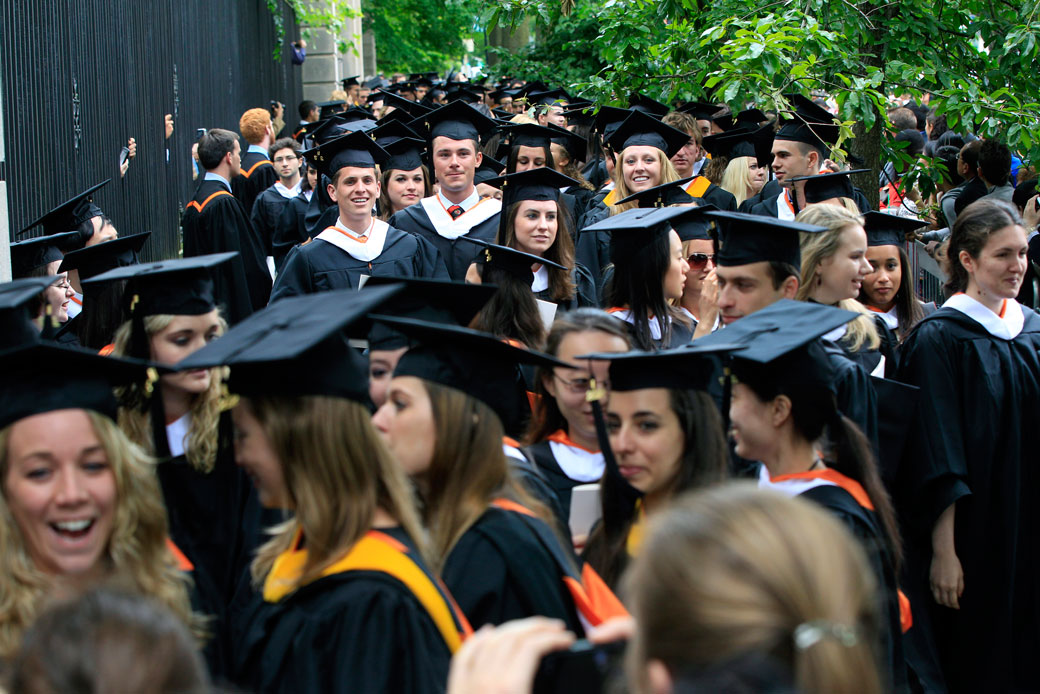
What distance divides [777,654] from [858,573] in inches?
6.9

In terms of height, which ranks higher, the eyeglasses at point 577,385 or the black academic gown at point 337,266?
the black academic gown at point 337,266

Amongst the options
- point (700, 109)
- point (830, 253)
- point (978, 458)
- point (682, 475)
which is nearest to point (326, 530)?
point (682, 475)

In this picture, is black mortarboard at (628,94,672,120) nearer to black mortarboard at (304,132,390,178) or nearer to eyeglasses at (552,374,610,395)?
black mortarboard at (304,132,390,178)

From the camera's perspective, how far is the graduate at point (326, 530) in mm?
2199

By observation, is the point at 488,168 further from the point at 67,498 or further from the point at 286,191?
the point at 67,498

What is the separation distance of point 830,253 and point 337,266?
3274mm

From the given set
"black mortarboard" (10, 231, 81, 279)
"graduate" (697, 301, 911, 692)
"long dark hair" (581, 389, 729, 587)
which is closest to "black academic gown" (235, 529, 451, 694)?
"long dark hair" (581, 389, 729, 587)

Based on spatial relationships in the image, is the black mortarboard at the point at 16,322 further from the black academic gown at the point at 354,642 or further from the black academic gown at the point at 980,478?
the black academic gown at the point at 980,478

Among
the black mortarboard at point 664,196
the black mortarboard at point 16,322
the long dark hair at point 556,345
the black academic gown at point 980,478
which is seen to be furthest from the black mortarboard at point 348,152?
the black mortarboard at point 16,322

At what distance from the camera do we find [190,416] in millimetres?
3863

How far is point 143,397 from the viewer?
3.59m

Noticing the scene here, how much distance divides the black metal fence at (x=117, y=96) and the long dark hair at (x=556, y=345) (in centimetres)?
462

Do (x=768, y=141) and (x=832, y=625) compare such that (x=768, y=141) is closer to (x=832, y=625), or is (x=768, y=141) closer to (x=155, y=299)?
(x=155, y=299)

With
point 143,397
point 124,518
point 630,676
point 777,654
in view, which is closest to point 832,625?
point 777,654
